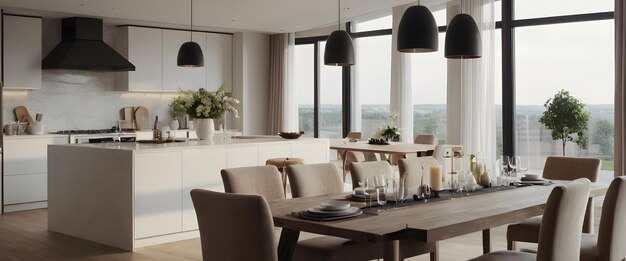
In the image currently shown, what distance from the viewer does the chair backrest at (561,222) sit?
3236mm

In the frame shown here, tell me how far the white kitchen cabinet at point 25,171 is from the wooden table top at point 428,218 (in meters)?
5.33

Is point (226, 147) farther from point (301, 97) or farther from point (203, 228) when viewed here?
point (301, 97)

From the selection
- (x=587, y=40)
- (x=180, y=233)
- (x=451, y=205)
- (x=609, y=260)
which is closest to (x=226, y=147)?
(x=180, y=233)

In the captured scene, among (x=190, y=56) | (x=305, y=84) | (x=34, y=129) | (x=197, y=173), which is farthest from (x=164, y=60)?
(x=197, y=173)

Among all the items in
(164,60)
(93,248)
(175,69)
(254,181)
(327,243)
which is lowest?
(93,248)

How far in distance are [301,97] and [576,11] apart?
4732 millimetres

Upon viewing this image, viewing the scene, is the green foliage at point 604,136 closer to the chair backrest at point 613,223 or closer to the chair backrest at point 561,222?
the chair backrest at point 613,223

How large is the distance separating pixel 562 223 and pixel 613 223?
0.60m

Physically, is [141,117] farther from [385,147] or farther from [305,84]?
[385,147]

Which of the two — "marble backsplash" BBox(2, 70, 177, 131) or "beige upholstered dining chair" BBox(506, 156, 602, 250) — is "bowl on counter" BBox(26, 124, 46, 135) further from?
"beige upholstered dining chair" BBox(506, 156, 602, 250)

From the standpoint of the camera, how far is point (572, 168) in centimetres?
545

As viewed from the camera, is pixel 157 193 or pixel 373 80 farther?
pixel 373 80

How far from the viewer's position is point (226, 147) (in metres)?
6.94

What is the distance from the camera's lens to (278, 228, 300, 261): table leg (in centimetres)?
383
